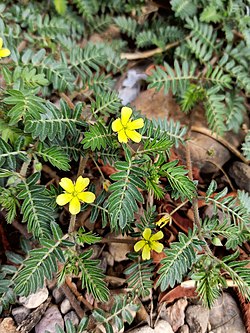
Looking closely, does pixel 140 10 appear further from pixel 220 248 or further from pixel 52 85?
pixel 220 248

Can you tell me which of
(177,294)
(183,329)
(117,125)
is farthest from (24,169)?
(183,329)

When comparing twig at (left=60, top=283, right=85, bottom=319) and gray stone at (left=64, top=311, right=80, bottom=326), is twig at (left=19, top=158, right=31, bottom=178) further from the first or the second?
gray stone at (left=64, top=311, right=80, bottom=326)

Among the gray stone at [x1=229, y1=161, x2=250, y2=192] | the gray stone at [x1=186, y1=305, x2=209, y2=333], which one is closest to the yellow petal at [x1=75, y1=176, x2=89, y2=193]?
the gray stone at [x1=186, y1=305, x2=209, y2=333]

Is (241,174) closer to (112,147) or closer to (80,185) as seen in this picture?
(112,147)

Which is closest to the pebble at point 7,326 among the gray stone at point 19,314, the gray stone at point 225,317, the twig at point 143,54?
the gray stone at point 19,314

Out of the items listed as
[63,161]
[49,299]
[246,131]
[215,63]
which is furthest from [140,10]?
[49,299]

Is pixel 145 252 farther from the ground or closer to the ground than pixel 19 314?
farther from the ground
